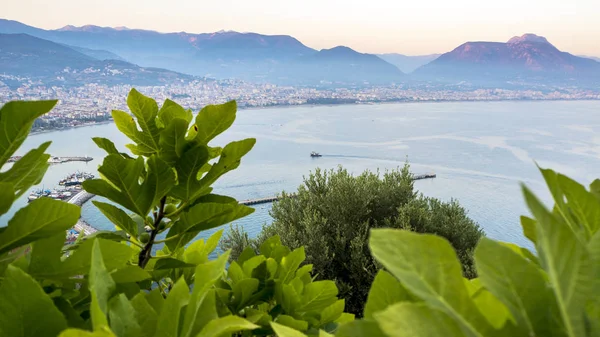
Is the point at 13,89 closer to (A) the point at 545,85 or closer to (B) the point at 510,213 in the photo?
(B) the point at 510,213

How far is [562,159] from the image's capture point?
32.6m

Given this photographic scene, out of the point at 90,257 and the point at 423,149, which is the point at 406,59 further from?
the point at 90,257

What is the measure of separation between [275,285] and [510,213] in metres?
26.4

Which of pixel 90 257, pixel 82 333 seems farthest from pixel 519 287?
pixel 90 257

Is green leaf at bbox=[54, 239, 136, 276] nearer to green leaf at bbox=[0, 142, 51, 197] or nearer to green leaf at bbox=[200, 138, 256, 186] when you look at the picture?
green leaf at bbox=[0, 142, 51, 197]

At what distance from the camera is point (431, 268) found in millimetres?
249

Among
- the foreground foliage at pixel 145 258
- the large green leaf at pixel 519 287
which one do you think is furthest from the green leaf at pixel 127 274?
the large green leaf at pixel 519 287

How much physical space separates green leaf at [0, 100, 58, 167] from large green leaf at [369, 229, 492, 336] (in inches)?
16.3

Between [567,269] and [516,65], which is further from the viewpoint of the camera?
[516,65]

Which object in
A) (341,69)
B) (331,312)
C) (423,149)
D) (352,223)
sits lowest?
(423,149)

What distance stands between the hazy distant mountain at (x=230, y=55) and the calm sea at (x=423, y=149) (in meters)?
50.6

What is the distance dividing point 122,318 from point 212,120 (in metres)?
0.37

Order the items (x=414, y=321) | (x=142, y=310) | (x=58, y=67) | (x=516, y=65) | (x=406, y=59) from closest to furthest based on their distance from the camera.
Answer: (x=414, y=321)
(x=142, y=310)
(x=58, y=67)
(x=516, y=65)
(x=406, y=59)

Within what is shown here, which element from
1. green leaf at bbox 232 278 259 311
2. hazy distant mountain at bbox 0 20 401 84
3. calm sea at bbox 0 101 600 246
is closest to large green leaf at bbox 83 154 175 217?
green leaf at bbox 232 278 259 311
